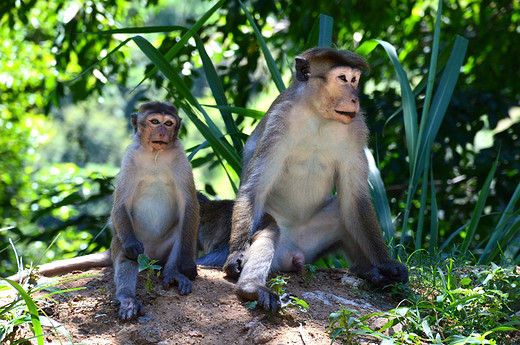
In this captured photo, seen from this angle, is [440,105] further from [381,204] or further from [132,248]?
[132,248]

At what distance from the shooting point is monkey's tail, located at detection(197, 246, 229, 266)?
13.5 ft

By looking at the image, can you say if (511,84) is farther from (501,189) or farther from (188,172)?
(188,172)

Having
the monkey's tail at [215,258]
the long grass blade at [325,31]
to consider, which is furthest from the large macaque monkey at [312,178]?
the long grass blade at [325,31]

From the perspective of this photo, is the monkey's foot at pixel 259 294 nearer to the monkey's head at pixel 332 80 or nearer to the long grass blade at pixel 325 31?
the monkey's head at pixel 332 80

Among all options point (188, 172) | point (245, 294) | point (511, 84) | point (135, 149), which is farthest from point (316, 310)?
point (511, 84)

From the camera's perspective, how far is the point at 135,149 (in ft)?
12.6

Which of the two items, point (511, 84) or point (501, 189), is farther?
point (511, 84)

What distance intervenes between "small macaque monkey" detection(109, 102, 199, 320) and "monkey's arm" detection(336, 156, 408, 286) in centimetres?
92

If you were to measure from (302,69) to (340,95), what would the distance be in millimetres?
372

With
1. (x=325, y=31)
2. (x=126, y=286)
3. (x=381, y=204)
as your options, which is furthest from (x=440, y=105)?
(x=126, y=286)

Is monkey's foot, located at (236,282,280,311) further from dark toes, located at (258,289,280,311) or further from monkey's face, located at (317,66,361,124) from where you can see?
monkey's face, located at (317,66,361,124)

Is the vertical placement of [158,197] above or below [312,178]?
below

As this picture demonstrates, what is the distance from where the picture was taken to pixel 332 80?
368 centimetres

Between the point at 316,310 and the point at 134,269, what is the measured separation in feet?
3.15
